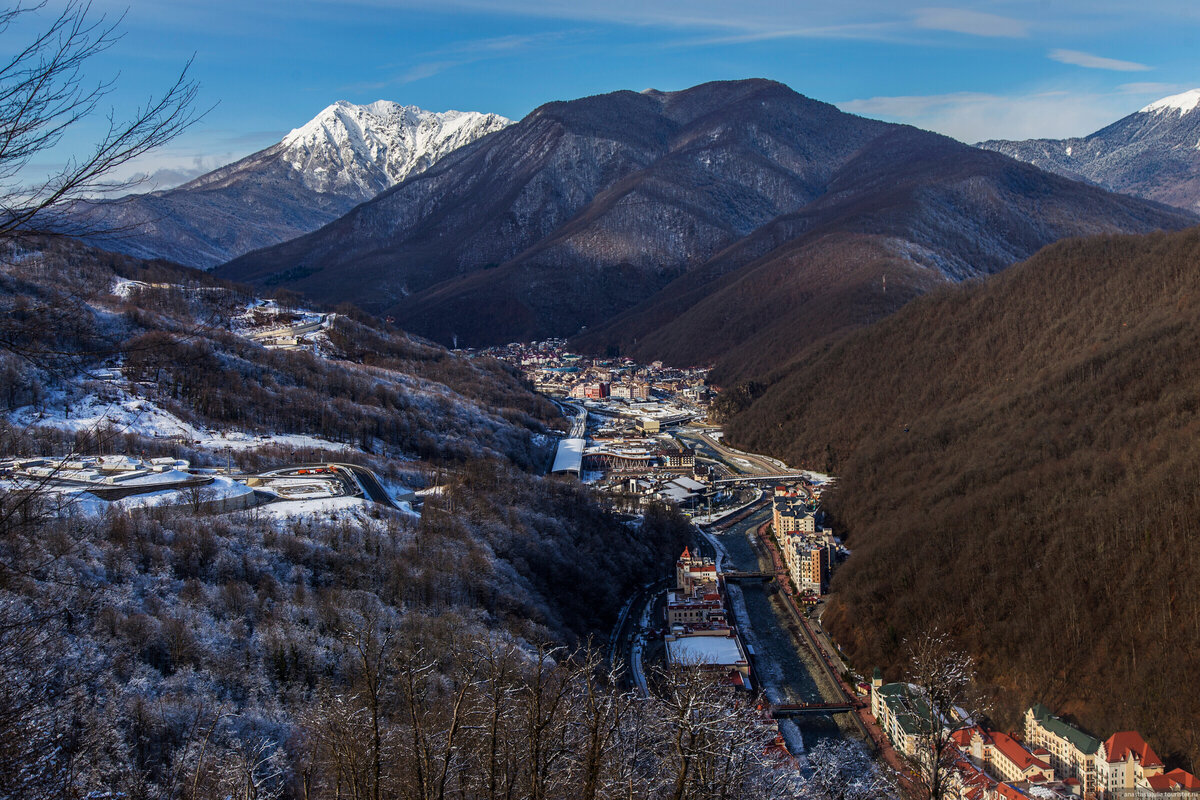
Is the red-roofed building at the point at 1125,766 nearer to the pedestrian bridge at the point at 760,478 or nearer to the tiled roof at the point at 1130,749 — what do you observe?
the tiled roof at the point at 1130,749

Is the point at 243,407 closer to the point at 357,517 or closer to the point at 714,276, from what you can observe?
the point at 357,517

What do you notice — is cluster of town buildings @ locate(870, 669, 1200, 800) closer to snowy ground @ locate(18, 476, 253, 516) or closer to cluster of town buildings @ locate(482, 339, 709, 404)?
snowy ground @ locate(18, 476, 253, 516)

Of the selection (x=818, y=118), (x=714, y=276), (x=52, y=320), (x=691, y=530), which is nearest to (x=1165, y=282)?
(x=691, y=530)

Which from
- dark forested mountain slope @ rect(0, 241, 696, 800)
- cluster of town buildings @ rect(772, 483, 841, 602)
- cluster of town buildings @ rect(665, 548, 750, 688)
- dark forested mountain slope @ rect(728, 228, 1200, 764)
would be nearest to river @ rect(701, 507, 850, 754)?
cluster of town buildings @ rect(665, 548, 750, 688)

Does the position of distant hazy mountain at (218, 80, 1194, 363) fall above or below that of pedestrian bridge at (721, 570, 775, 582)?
above

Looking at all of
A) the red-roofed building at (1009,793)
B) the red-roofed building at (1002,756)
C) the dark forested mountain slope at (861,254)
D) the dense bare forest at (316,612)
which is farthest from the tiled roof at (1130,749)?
the dark forested mountain slope at (861,254)

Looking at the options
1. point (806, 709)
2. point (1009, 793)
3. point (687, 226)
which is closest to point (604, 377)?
point (687, 226)
